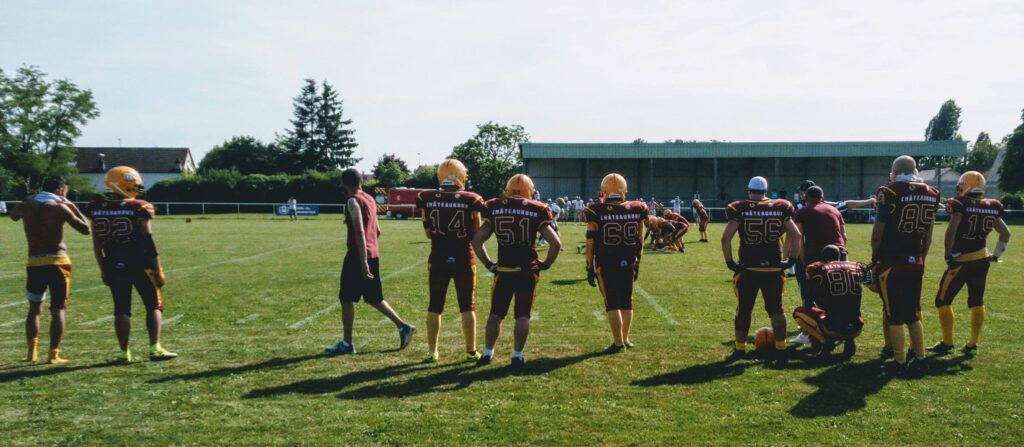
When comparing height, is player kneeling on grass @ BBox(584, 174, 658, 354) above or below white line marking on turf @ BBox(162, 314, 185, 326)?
above

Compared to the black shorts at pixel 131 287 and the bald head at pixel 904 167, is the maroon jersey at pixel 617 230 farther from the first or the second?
the black shorts at pixel 131 287

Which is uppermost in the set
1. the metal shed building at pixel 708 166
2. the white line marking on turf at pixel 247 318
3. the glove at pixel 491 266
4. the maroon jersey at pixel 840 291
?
the metal shed building at pixel 708 166

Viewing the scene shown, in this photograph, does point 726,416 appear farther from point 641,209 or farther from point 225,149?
point 225,149

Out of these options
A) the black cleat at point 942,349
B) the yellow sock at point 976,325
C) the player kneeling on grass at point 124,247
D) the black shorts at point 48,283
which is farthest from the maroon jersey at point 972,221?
the black shorts at point 48,283

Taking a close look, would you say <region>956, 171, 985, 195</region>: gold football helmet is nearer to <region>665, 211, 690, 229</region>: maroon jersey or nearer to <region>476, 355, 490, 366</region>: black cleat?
<region>476, 355, 490, 366</region>: black cleat

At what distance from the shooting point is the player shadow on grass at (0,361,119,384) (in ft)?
21.9

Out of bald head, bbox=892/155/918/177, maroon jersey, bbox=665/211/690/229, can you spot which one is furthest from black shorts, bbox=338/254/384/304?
maroon jersey, bbox=665/211/690/229

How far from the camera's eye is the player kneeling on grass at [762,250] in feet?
23.4

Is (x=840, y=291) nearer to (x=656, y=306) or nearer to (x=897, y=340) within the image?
(x=897, y=340)

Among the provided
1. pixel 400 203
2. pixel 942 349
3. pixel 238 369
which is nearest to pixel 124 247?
pixel 238 369

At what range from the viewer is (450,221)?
23.2 feet

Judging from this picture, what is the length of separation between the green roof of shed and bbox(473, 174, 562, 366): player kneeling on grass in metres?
47.8

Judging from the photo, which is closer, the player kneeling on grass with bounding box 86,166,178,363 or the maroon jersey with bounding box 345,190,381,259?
the player kneeling on grass with bounding box 86,166,178,363

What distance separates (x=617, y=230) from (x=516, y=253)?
125cm
